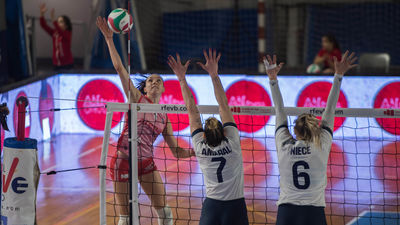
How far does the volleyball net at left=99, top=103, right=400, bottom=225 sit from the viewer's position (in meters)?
6.76

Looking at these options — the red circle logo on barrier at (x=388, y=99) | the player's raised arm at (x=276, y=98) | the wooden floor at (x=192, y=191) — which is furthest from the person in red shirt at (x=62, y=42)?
the player's raised arm at (x=276, y=98)

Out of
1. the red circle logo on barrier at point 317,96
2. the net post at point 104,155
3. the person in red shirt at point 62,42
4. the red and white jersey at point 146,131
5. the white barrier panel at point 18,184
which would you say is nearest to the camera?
the white barrier panel at point 18,184

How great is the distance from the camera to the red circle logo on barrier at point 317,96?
13.4 metres

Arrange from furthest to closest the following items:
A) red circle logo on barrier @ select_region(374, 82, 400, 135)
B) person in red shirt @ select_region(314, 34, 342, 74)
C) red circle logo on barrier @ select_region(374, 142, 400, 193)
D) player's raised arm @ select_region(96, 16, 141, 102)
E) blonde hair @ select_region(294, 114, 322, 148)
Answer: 1. person in red shirt @ select_region(314, 34, 342, 74)
2. red circle logo on barrier @ select_region(374, 82, 400, 135)
3. red circle logo on barrier @ select_region(374, 142, 400, 193)
4. player's raised arm @ select_region(96, 16, 141, 102)
5. blonde hair @ select_region(294, 114, 322, 148)

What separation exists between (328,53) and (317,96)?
3.41 ft

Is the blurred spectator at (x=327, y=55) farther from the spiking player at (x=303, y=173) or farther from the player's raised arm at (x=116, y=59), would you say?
the spiking player at (x=303, y=173)

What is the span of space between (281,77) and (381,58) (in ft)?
7.80

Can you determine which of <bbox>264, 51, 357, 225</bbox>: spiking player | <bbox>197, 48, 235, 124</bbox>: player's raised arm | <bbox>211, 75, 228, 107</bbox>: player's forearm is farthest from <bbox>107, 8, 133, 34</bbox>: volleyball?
<bbox>264, 51, 357, 225</bbox>: spiking player

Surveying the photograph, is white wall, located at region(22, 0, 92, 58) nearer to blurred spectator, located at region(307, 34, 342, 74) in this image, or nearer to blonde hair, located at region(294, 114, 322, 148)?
blurred spectator, located at region(307, 34, 342, 74)

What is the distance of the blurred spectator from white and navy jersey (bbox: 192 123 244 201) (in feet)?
26.1

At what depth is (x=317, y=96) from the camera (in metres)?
13.4

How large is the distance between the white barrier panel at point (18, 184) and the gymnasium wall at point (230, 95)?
20.0 ft

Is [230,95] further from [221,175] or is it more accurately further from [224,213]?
[224,213]

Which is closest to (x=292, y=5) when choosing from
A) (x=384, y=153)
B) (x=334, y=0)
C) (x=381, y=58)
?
(x=334, y=0)
